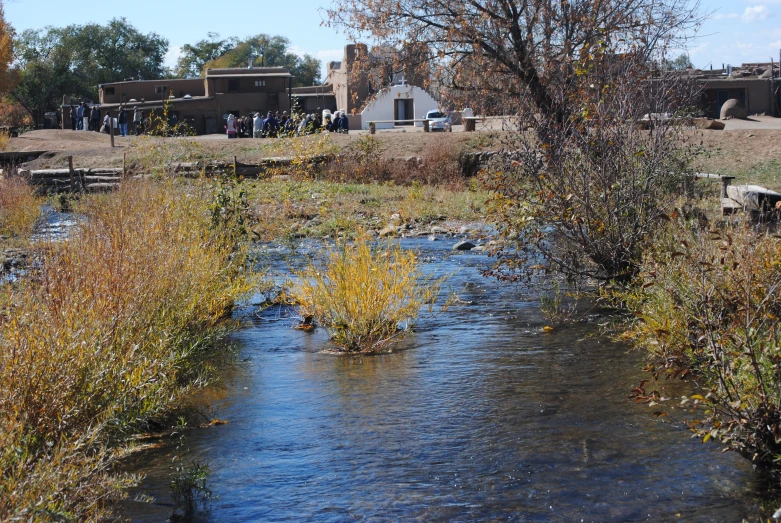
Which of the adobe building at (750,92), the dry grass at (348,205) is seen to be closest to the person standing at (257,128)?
the dry grass at (348,205)

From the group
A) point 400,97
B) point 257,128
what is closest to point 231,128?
point 257,128

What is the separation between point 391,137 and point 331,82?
42.9 metres

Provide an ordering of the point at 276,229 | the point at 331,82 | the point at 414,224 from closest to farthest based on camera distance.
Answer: the point at 276,229 < the point at 414,224 < the point at 331,82

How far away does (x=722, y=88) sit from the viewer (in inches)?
2010

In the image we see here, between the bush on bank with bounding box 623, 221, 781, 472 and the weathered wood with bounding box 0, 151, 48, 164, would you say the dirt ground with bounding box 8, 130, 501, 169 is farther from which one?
the bush on bank with bounding box 623, 221, 781, 472

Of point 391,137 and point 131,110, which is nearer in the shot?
point 391,137

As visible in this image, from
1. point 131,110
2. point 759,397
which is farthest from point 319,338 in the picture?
point 131,110

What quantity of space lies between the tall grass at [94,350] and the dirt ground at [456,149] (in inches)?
527

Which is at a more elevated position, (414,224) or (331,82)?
(331,82)

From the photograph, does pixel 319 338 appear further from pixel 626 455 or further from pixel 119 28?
pixel 119 28

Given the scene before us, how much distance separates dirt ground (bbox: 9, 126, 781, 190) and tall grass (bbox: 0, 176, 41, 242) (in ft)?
10.4

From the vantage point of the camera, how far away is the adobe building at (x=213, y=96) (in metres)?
56.5

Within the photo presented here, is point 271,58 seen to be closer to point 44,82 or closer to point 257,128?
point 44,82

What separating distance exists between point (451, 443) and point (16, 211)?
593 inches
